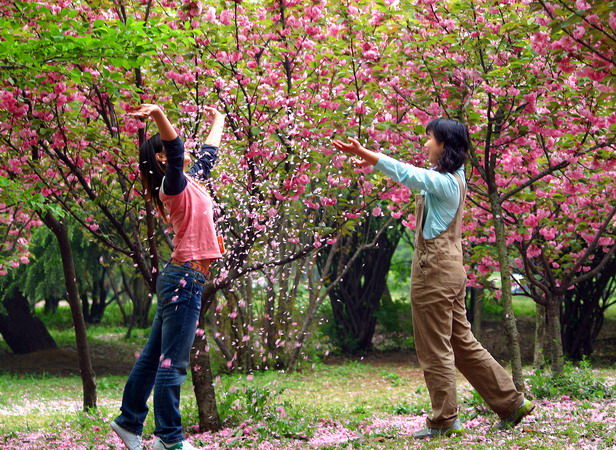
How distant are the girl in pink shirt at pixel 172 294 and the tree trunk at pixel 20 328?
1076 cm

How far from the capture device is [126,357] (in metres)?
13.4

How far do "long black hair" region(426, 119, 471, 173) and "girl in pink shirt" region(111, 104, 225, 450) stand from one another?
4.33 feet

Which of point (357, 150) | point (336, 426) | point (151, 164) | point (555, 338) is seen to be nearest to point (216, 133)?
point (151, 164)

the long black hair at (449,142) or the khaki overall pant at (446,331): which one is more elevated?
the long black hair at (449,142)

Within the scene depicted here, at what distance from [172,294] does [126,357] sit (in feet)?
35.4

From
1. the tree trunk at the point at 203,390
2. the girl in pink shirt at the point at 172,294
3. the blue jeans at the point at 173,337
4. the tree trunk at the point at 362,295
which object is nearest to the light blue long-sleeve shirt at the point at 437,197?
the girl in pink shirt at the point at 172,294

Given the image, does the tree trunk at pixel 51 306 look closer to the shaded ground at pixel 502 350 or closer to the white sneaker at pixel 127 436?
the shaded ground at pixel 502 350

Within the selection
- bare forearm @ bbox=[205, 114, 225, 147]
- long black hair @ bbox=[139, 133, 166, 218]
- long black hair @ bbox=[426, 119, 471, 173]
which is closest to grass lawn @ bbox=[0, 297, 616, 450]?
long black hair @ bbox=[426, 119, 471, 173]

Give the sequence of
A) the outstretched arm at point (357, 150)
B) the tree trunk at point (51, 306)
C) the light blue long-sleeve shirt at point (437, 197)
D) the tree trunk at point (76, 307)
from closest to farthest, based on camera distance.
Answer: the outstretched arm at point (357, 150) < the light blue long-sleeve shirt at point (437, 197) < the tree trunk at point (76, 307) < the tree trunk at point (51, 306)

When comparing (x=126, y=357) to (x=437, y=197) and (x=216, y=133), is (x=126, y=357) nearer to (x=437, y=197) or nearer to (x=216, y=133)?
(x=216, y=133)

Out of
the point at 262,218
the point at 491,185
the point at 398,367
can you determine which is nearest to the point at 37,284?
the point at 398,367

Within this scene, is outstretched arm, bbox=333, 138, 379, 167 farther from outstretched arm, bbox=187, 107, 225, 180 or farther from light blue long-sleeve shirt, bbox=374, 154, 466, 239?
outstretched arm, bbox=187, 107, 225, 180

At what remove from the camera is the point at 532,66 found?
4.56 metres

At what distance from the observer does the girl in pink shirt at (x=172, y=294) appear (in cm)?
325
